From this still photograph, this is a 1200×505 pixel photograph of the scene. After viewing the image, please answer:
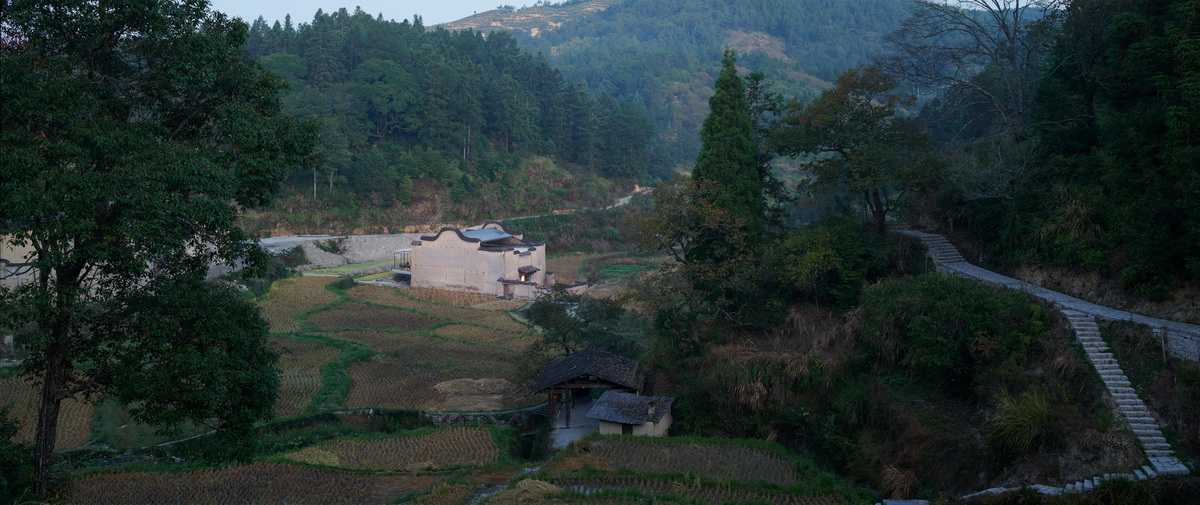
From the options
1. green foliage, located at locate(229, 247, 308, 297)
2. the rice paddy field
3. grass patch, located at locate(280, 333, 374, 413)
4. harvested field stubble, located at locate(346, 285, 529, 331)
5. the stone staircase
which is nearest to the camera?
the stone staircase

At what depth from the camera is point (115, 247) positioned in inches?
348

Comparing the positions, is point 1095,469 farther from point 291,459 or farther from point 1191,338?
point 291,459

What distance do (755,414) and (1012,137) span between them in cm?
→ 1055

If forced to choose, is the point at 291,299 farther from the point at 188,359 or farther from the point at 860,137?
the point at 188,359

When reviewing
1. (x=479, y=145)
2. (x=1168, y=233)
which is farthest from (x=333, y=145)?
(x=1168, y=233)

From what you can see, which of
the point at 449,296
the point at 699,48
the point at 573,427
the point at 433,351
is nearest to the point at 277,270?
the point at 449,296

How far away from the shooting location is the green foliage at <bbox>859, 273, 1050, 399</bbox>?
1276 centimetres

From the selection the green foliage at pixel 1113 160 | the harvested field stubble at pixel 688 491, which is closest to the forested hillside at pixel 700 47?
the green foliage at pixel 1113 160

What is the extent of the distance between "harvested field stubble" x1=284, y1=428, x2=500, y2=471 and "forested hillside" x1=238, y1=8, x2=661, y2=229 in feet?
126

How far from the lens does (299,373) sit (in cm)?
2386

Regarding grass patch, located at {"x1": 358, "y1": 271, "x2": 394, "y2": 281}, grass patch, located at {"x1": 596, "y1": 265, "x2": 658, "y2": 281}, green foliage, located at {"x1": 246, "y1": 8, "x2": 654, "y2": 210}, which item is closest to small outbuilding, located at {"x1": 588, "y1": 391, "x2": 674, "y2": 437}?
grass patch, located at {"x1": 596, "y1": 265, "x2": 658, "y2": 281}

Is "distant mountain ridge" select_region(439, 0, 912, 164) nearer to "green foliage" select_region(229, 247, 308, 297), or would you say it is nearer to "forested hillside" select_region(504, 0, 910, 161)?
"forested hillside" select_region(504, 0, 910, 161)

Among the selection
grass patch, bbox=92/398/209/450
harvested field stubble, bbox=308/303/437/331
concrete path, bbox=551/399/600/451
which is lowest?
harvested field stubble, bbox=308/303/437/331

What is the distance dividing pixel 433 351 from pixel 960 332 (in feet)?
63.2
